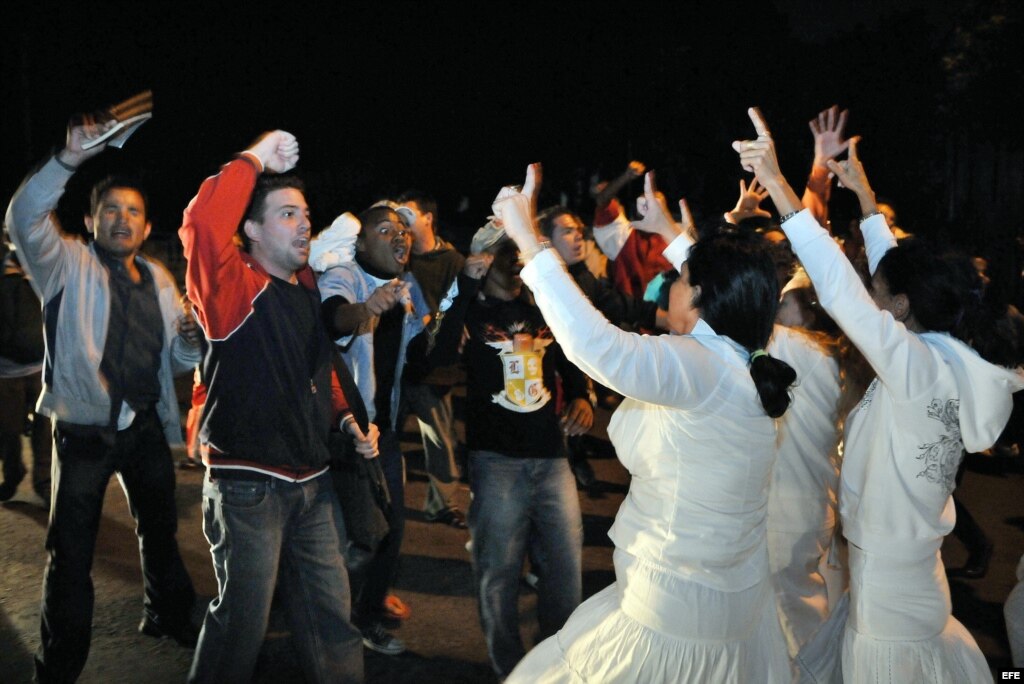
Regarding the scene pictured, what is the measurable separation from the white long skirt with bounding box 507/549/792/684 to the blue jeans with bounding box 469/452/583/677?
1044mm

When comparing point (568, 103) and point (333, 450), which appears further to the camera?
point (568, 103)

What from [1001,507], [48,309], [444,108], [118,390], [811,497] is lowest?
[1001,507]

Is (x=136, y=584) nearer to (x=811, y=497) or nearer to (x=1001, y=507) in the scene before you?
(x=811, y=497)

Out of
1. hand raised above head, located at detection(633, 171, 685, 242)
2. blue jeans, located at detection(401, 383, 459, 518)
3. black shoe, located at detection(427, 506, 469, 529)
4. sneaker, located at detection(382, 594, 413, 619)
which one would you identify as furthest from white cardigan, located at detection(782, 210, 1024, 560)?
black shoe, located at detection(427, 506, 469, 529)

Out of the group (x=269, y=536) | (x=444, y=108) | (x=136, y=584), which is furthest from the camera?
(x=444, y=108)

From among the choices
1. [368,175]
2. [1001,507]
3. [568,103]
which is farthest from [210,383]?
[368,175]

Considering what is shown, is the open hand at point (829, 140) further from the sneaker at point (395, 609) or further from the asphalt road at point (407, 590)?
the sneaker at point (395, 609)

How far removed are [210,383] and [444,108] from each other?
20.9 meters

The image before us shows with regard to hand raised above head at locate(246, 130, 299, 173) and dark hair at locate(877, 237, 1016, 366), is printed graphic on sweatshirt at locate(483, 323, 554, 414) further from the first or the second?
dark hair at locate(877, 237, 1016, 366)

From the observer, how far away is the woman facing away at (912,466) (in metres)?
3.31

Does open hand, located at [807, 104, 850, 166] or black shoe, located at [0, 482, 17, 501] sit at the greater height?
open hand, located at [807, 104, 850, 166]

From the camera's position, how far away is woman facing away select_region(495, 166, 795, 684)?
2.96 m

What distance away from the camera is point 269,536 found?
3594 millimetres

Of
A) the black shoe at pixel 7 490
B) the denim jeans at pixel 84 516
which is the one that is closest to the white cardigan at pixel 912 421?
the denim jeans at pixel 84 516
